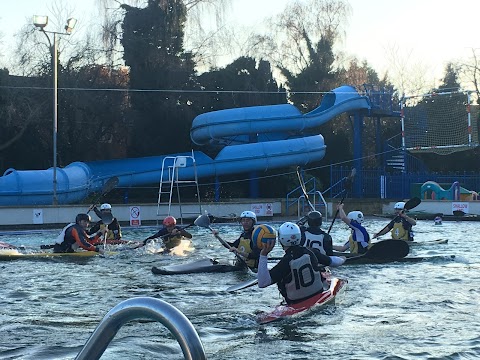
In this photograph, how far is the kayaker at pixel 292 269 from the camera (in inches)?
342

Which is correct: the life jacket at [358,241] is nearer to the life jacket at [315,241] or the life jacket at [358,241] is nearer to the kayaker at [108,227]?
the life jacket at [315,241]

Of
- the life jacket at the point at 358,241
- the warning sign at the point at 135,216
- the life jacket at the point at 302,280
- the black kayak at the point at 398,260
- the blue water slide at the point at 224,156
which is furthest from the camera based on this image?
the blue water slide at the point at 224,156

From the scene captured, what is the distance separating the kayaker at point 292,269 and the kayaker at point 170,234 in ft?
29.4

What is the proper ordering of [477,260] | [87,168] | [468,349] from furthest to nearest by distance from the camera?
[87,168], [477,260], [468,349]

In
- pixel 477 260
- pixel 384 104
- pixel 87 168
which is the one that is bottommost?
pixel 477 260

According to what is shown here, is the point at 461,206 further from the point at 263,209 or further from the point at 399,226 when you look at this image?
the point at 399,226

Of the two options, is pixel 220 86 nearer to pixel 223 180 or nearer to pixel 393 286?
pixel 223 180

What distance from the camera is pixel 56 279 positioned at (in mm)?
13633

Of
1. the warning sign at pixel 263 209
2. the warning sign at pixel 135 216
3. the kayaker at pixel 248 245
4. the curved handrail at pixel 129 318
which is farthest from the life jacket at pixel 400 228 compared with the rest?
the curved handrail at pixel 129 318

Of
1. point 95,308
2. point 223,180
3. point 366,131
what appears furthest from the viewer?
point 366,131

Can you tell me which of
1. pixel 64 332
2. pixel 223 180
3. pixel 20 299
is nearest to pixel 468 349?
pixel 64 332

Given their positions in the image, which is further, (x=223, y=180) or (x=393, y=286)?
(x=223, y=180)

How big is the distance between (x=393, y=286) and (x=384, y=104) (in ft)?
91.9

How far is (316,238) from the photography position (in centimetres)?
1214
